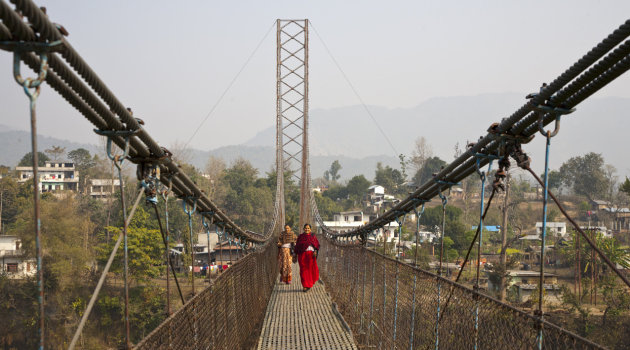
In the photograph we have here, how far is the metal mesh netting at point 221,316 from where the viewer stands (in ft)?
7.11

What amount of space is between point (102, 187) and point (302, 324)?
3463 cm

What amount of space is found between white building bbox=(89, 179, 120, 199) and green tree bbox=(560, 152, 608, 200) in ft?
114

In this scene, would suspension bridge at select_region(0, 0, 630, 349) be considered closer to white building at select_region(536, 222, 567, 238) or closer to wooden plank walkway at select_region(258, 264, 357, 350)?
wooden plank walkway at select_region(258, 264, 357, 350)

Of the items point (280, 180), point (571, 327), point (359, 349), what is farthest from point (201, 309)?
point (571, 327)

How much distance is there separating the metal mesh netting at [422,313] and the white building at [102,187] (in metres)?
31.6

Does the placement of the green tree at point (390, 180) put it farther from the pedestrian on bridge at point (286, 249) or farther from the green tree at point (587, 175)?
the pedestrian on bridge at point (286, 249)

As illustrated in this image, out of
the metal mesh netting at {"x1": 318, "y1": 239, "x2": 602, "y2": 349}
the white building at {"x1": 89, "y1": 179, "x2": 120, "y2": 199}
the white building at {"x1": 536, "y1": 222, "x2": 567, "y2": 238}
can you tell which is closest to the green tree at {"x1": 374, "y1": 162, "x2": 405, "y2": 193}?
the white building at {"x1": 536, "y1": 222, "x2": 567, "y2": 238}

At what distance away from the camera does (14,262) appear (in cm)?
2394

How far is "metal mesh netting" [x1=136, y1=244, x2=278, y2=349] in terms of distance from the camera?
217cm

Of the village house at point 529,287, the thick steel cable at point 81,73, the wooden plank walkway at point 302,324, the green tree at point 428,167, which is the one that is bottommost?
the village house at point 529,287

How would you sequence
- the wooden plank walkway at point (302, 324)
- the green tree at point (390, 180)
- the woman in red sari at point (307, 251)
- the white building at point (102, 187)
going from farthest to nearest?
1. the green tree at point (390, 180)
2. the white building at point (102, 187)
3. the woman in red sari at point (307, 251)
4. the wooden plank walkway at point (302, 324)

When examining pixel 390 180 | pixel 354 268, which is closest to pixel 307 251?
pixel 354 268

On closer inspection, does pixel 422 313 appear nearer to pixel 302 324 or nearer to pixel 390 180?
pixel 302 324

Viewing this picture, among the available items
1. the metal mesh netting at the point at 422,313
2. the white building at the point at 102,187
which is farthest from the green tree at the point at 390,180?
the metal mesh netting at the point at 422,313
